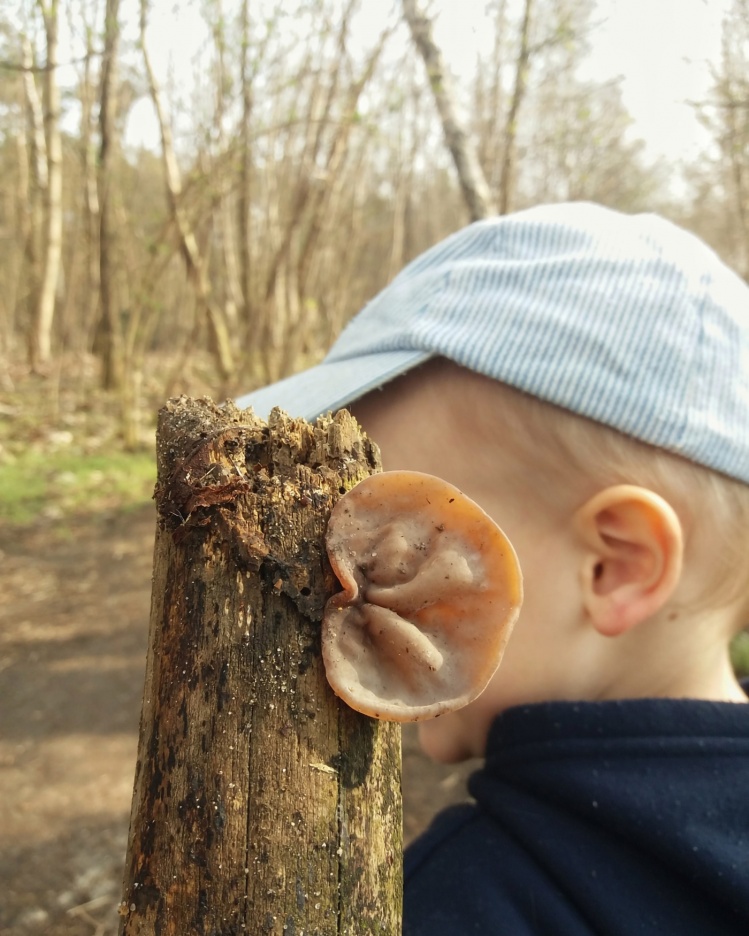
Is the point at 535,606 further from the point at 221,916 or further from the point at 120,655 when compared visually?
the point at 120,655

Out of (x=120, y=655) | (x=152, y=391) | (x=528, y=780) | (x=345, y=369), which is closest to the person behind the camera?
(x=528, y=780)

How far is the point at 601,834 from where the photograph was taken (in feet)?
3.59

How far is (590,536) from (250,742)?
75 centimetres

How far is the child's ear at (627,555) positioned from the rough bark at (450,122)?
379cm

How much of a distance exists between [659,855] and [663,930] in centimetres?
10

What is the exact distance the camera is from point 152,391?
10852 millimetres

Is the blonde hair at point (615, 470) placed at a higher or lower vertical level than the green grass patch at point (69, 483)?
higher

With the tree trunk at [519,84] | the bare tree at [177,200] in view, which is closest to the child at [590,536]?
the tree trunk at [519,84]

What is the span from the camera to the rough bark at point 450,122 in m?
4.50

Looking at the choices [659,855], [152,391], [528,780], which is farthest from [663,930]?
[152,391]

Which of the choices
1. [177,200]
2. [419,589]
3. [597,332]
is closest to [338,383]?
[597,332]

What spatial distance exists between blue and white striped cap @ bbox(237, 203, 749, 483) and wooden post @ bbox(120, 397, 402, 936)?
0.50 metres

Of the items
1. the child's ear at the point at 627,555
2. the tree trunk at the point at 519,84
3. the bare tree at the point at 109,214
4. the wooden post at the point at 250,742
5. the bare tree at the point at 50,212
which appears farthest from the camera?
the bare tree at the point at 50,212

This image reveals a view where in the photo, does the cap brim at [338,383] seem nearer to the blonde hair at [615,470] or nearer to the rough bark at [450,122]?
the blonde hair at [615,470]
